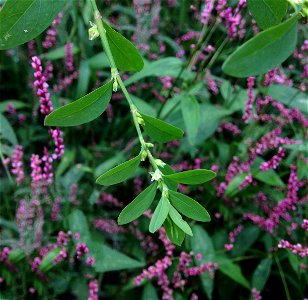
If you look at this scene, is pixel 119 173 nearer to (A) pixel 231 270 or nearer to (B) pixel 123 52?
(B) pixel 123 52

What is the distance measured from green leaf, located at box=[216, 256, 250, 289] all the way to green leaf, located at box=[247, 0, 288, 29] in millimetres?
794

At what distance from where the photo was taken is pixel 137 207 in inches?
26.9

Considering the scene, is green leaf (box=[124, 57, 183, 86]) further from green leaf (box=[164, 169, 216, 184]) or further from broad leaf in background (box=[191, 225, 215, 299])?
green leaf (box=[164, 169, 216, 184])

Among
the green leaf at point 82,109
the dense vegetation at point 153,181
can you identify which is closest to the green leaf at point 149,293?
the dense vegetation at point 153,181

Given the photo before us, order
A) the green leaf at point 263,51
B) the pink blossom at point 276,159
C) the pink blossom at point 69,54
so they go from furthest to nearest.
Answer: the pink blossom at point 69,54 → the pink blossom at point 276,159 → the green leaf at point 263,51

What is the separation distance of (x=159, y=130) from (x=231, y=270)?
74 cm

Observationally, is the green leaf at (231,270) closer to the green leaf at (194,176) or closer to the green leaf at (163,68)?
the green leaf at (163,68)

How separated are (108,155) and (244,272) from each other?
21.6 inches

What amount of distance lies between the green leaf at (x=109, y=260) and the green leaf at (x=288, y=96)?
1.96ft

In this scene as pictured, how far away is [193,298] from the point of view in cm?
126

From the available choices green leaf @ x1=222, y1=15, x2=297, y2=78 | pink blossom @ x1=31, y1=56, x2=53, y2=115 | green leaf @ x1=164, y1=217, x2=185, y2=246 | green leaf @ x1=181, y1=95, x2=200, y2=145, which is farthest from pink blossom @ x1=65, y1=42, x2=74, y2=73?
green leaf @ x1=222, y1=15, x2=297, y2=78

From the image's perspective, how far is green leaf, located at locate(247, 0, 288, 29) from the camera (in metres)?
0.62

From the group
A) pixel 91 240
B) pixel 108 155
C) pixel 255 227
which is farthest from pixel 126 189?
pixel 255 227

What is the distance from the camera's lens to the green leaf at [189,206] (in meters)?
0.69
